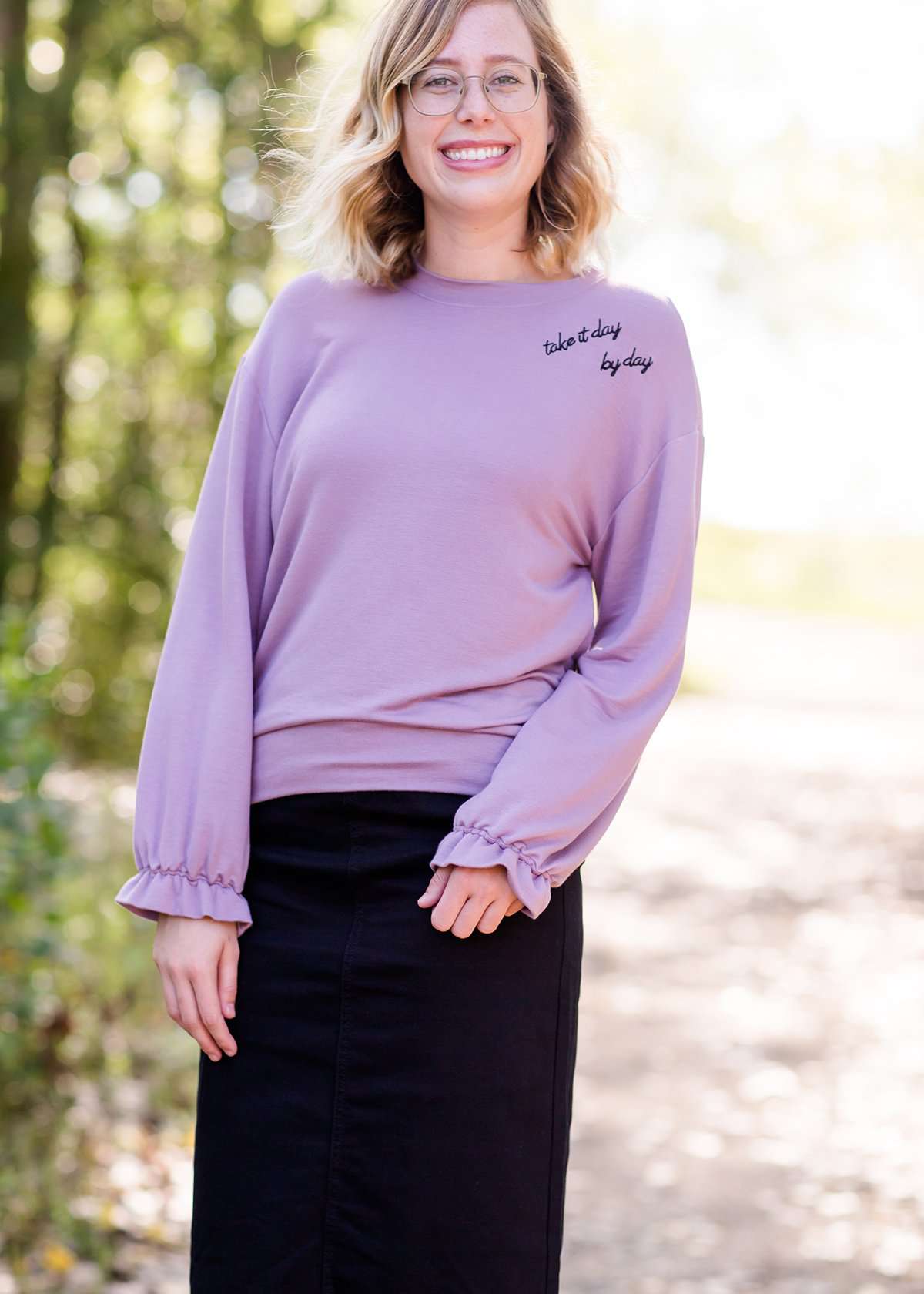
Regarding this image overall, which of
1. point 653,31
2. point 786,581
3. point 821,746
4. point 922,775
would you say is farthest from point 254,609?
point 786,581

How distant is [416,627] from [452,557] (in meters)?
0.09

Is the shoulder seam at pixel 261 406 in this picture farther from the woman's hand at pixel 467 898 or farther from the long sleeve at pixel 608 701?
the woman's hand at pixel 467 898

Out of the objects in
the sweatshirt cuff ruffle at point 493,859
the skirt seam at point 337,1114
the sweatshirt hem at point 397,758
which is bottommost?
the skirt seam at point 337,1114

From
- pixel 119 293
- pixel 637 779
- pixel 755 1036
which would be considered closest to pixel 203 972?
pixel 755 1036

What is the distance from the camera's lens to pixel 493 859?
5.07 feet

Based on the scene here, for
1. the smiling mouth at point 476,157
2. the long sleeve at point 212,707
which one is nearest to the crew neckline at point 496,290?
the smiling mouth at point 476,157

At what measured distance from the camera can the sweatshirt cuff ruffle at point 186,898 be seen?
5.34 feet

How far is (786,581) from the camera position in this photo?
754 inches

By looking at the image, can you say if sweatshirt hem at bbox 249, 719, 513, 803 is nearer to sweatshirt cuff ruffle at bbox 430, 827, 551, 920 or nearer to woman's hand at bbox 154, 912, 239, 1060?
sweatshirt cuff ruffle at bbox 430, 827, 551, 920

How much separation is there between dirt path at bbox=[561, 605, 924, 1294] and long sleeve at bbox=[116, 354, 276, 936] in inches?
79.9

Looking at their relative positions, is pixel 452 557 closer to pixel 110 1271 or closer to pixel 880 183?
pixel 110 1271

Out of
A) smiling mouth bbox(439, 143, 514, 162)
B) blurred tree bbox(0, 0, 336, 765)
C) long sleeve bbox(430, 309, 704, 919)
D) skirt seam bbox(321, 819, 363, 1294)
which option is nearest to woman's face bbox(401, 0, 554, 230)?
A: smiling mouth bbox(439, 143, 514, 162)

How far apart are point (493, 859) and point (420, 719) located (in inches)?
6.8

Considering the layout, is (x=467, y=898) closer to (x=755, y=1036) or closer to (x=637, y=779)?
(x=755, y=1036)
